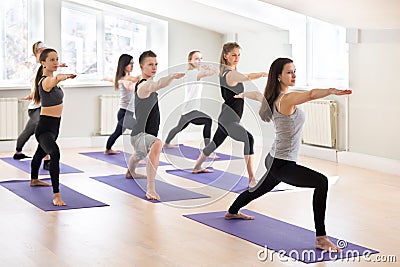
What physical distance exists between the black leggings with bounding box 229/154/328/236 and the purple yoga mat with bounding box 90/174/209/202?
4.63 feet

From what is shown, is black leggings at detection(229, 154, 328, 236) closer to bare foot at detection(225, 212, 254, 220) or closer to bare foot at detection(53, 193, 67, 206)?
bare foot at detection(225, 212, 254, 220)

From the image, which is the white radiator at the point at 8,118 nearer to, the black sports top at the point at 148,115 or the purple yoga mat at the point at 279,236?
the black sports top at the point at 148,115

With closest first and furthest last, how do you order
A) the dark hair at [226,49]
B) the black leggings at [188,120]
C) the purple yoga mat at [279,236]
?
the purple yoga mat at [279,236] < the dark hair at [226,49] < the black leggings at [188,120]

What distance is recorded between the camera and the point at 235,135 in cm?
659

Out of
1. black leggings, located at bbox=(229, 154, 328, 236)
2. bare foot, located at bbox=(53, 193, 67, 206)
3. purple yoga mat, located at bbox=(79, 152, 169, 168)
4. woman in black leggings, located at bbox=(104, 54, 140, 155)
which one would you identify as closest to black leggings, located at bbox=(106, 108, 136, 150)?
woman in black leggings, located at bbox=(104, 54, 140, 155)

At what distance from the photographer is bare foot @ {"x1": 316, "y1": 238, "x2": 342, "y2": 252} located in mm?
4419

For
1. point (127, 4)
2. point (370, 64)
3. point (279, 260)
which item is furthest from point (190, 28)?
point (279, 260)

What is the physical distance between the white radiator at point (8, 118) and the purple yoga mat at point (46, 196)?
2278 millimetres

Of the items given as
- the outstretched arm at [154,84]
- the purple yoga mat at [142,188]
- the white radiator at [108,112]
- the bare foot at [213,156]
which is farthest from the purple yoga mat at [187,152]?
the outstretched arm at [154,84]

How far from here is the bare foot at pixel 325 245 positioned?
4419mm

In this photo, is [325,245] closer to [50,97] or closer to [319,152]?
[50,97]

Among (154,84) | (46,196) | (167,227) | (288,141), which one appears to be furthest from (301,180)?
(46,196)

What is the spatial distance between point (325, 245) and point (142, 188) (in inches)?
94.8

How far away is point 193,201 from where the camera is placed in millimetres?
5988
